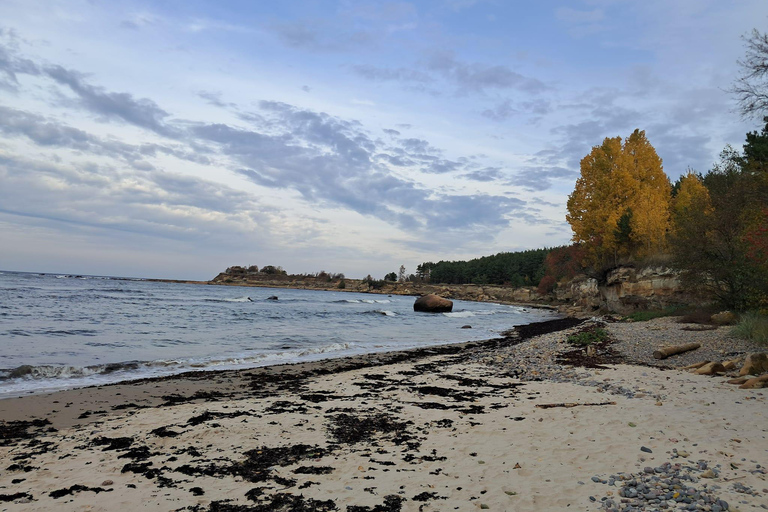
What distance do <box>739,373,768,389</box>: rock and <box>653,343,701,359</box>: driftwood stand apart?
450 cm

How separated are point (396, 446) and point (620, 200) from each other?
35.9 metres

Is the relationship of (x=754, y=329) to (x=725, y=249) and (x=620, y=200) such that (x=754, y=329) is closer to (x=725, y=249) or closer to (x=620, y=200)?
(x=725, y=249)

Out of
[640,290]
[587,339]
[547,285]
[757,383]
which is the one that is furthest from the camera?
[547,285]

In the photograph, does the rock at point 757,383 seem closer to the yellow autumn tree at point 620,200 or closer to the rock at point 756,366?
the rock at point 756,366

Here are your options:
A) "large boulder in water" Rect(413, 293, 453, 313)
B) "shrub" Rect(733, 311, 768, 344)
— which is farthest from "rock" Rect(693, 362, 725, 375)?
"large boulder in water" Rect(413, 293, 453, 313)

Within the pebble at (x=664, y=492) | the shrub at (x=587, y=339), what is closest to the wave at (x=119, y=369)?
the shrub at (x=587, y=339)

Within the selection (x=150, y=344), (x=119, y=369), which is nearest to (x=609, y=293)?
(x=150, y=344)

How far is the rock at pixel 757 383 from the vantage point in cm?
814

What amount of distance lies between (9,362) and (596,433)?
14223mm

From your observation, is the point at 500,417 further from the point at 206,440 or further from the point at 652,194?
the point at 652,194

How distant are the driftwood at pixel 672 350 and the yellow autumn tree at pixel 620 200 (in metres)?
22.4

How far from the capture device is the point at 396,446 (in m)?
6.09

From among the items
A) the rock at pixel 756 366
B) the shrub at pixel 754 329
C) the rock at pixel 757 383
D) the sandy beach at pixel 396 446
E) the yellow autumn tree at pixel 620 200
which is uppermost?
the yellow autumn tree at pixel 620 200

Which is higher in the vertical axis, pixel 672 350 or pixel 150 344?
pixel 672 350
